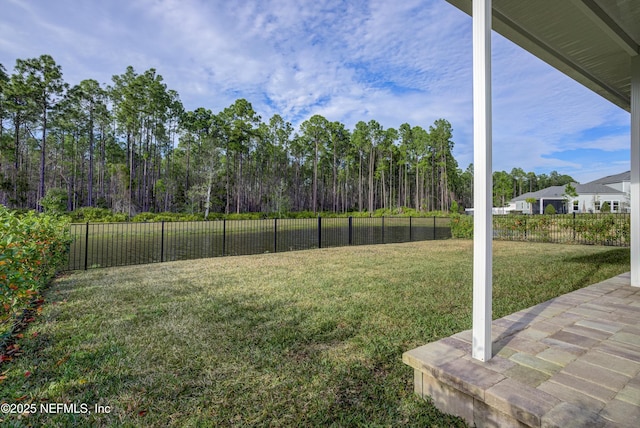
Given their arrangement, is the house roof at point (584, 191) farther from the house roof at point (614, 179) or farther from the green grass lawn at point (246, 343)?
the green grass lawn at point (246, 343)

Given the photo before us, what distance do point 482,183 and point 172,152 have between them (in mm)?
28666

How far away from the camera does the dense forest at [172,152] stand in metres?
17.6

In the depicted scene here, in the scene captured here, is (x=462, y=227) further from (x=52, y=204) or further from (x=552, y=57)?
(x=52, y=204)

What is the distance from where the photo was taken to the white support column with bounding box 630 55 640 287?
325 centimetres

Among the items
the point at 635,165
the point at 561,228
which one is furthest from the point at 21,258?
the point at 561,228

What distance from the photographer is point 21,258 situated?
236cm

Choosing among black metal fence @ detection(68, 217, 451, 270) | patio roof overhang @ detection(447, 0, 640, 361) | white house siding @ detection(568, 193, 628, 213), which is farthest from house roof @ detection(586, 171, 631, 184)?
patio roof overhang @ detection(447, 0, 640, 361)

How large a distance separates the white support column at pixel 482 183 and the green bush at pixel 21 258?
2768 mm

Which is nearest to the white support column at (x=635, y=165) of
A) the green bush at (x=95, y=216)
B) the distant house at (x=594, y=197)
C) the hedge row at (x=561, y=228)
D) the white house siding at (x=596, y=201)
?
the hedge row at (x=561, y=228)

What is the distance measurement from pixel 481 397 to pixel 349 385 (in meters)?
0.74

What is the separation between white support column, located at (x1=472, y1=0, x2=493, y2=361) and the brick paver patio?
0.64ft

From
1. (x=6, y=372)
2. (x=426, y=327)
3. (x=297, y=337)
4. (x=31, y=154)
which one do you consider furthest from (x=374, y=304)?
(x=31, y=154)

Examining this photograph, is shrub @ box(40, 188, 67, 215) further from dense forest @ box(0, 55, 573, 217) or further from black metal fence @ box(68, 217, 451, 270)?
black metal fence @ box(68, 217, 451, 270)

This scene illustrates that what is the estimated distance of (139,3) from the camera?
5.55 meters
